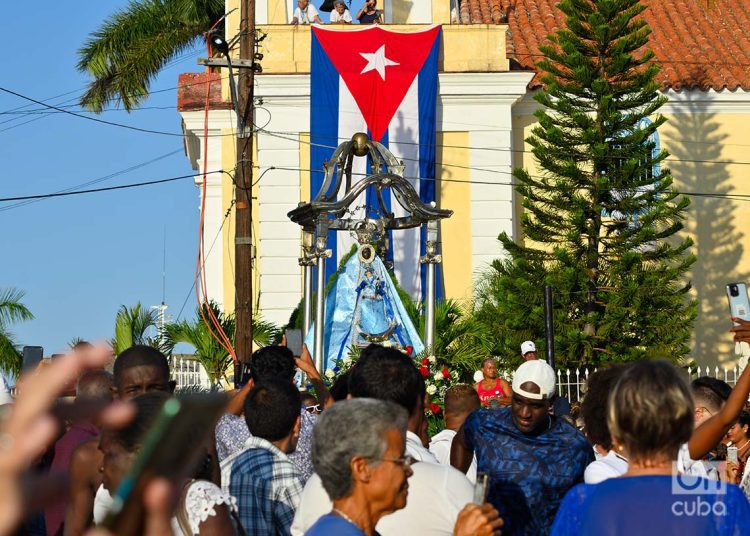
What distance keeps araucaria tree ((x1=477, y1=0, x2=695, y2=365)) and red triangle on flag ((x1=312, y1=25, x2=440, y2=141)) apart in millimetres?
2918

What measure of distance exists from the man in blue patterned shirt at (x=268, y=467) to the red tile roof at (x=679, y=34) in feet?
73.3

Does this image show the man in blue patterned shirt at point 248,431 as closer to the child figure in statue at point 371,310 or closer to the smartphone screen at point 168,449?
the smartphone screen at point 168,449

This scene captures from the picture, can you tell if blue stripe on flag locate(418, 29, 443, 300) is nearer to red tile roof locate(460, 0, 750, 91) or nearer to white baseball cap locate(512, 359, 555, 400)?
red tile roof locate(460, 0, 750, 91)

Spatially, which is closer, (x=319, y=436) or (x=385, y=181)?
(x=319, y=436)

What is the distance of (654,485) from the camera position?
11.5ft

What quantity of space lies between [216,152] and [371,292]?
9.65m

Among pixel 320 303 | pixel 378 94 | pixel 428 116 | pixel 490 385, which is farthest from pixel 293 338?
pixel 428 116

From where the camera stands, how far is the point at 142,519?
1.73m

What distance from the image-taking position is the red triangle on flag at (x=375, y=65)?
81.3 ft

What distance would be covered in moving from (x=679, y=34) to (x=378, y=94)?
28.9 ft

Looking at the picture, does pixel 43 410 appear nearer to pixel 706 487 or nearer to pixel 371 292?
pixel 706 487

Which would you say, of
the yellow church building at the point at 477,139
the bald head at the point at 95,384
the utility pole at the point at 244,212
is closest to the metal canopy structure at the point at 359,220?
the utility pole at the point at 244,212

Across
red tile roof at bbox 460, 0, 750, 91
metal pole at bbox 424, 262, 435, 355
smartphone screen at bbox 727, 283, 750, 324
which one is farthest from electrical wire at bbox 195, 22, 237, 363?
smartphone screen at bbox 727, 283, 750, 324

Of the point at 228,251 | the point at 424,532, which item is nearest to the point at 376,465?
the point at 424,532
